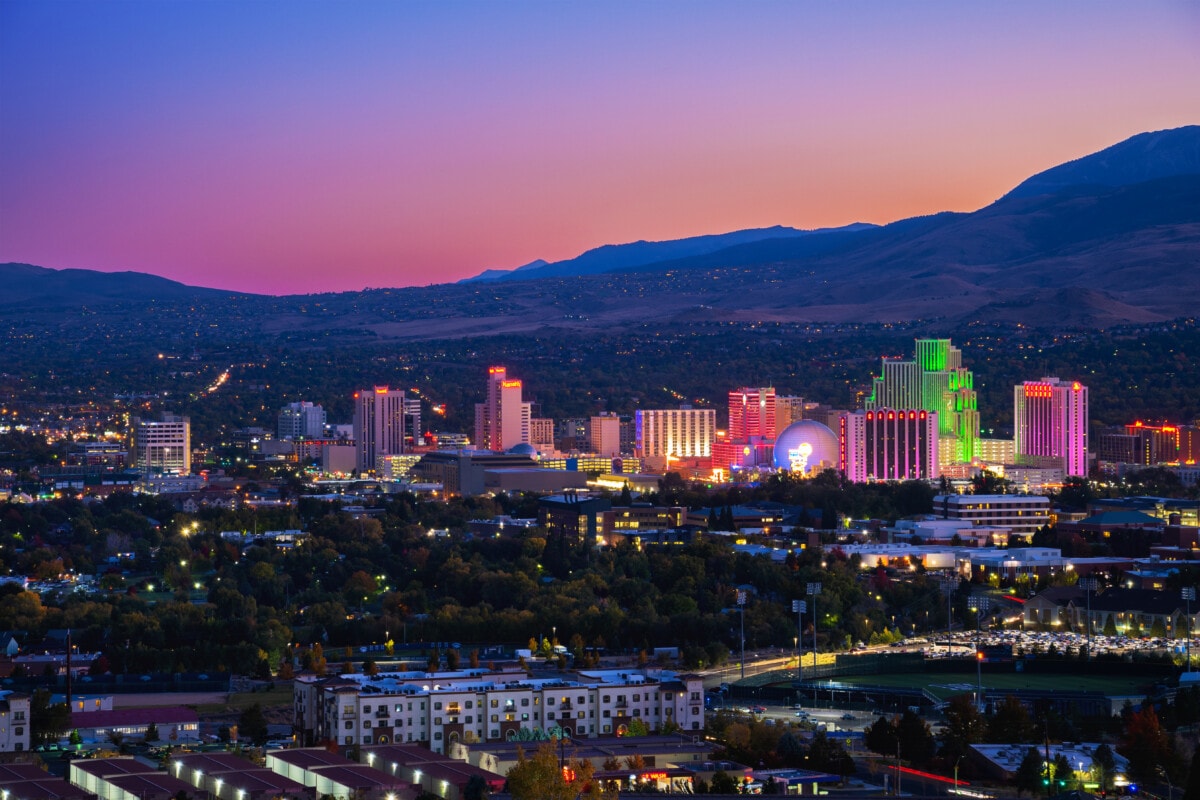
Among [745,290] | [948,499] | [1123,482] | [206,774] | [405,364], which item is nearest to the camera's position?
[206,774]

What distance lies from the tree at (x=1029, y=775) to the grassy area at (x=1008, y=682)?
24.7ft

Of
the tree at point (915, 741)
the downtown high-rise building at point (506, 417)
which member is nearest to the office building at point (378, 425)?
the downtown high-rise building at point (506, 417)

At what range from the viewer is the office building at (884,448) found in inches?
3314

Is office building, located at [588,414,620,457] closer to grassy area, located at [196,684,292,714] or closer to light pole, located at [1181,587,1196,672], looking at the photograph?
light pole, located at [1181,587,1196,672]

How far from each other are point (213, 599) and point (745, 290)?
141m

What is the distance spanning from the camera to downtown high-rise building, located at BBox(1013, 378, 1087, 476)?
8750cm

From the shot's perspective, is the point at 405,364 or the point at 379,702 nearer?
the point at 379,702

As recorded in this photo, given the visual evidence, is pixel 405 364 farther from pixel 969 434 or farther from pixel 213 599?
pixel 213 599

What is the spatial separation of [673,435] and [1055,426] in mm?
16694

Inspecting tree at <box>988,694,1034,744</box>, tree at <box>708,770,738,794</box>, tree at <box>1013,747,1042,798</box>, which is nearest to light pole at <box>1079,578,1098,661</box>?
tree at <box>988,694,1034,744</box>

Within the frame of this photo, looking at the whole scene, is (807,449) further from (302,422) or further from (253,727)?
(253,727)

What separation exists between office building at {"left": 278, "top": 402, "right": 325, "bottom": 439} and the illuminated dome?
94.8 ft

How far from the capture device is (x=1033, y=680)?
36.8 meters

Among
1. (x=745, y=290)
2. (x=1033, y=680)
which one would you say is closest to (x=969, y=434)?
(x=1033, y=680)
